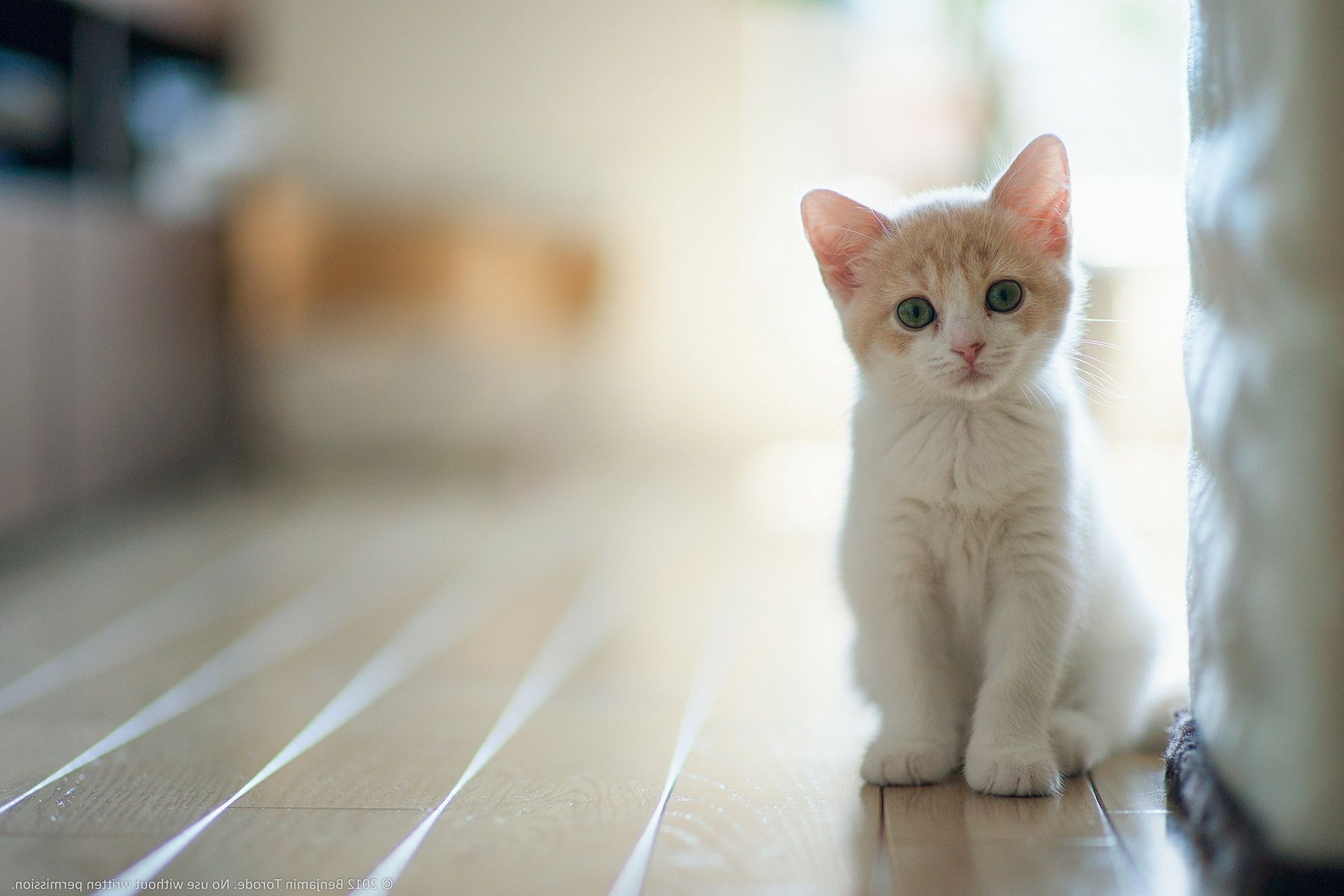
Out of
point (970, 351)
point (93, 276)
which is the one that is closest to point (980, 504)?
point (970, 351)

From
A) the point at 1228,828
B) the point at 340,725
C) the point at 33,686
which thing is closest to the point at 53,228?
the point at 33,686

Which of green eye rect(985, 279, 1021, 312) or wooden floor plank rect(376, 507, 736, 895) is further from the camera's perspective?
green eye rect(985, 279, 1021, 312)

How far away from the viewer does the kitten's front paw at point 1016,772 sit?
3.85 feet

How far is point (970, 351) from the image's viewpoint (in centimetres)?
119

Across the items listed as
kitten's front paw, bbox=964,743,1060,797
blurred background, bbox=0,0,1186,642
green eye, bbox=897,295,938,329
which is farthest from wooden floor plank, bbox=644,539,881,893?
blurred background, bbox=0,0,1186,642

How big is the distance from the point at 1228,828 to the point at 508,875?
62 cm

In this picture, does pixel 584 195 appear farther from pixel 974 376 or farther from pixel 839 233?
pixel 974 376

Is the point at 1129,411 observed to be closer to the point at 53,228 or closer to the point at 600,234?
the point at 600,234

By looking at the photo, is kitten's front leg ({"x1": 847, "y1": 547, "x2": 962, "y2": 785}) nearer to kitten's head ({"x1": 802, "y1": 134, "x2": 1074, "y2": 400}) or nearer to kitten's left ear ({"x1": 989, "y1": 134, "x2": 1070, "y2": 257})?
kitten's head ({"x1": 802, "y1": 134, "x2": 1074, "y2": 400})

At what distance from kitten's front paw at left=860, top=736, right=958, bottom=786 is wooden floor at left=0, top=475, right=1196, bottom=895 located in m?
0.02

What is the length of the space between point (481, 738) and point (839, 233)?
76cm

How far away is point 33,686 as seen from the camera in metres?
1.74

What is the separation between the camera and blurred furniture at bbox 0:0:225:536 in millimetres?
2715

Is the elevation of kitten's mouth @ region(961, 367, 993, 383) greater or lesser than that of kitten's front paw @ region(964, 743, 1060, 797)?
greater
